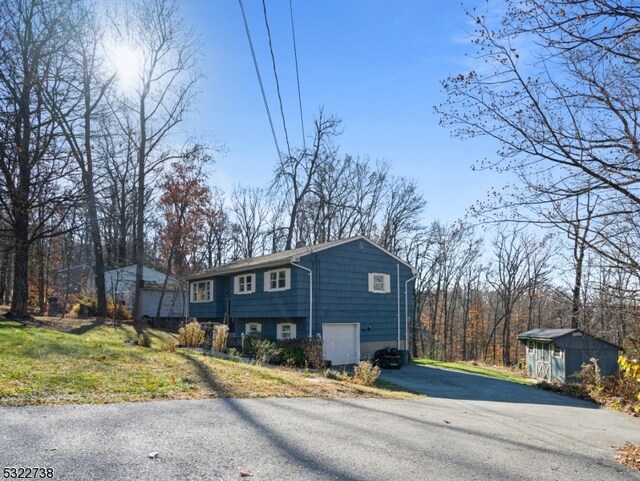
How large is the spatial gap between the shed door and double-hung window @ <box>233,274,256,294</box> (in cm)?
1612

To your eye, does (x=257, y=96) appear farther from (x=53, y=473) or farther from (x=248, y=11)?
(x=53, y=473)

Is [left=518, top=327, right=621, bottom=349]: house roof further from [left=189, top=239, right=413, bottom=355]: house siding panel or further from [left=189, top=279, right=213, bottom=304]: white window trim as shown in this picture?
[left=189, top=279, right=213, bottom=304]: white window trim

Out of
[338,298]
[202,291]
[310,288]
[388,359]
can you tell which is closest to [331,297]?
[338,298]

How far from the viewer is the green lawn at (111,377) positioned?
780 centimetres

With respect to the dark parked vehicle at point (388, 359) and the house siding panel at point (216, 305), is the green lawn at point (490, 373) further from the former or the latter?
the house siding panel at point (216, 305)

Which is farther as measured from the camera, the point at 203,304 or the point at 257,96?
the point at 203,304

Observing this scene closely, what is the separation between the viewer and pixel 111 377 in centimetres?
923

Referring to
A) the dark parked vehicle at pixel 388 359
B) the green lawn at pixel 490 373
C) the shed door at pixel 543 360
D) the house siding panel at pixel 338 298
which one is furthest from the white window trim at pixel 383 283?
the shed door at pixel 543 360

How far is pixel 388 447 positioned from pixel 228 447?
195cm

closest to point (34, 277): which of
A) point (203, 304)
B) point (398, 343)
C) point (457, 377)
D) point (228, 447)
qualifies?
point (203, 304)

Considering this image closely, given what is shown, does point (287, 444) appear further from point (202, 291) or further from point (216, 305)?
point (202, 291)

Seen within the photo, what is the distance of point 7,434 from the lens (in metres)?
5.41

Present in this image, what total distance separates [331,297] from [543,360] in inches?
525

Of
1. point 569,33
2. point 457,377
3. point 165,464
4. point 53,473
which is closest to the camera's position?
point 53,473
